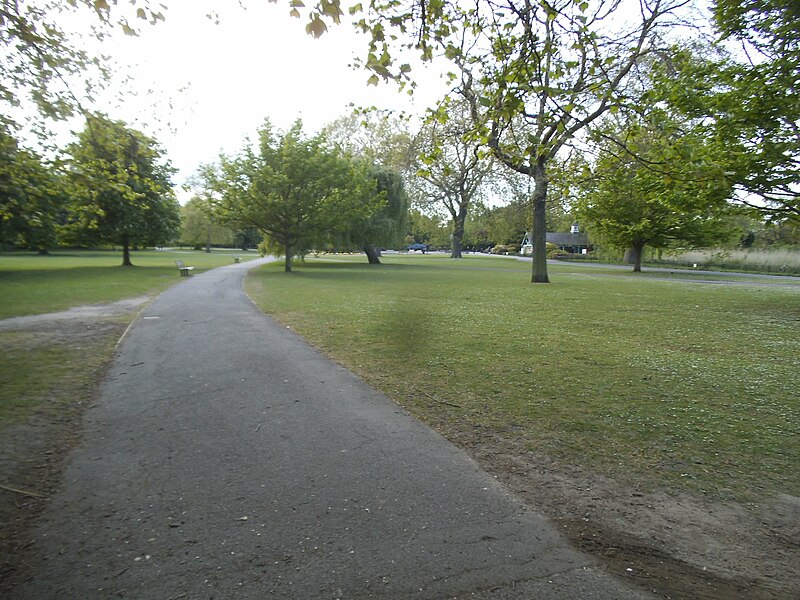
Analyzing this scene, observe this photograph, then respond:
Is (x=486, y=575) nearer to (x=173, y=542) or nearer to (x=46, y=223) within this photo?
(x=173, y=542)

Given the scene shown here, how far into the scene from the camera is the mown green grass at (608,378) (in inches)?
159

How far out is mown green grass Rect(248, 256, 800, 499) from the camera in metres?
4.05

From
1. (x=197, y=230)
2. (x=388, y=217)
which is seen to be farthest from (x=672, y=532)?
(x=197, y=230)

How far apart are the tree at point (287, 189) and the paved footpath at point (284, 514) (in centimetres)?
2362

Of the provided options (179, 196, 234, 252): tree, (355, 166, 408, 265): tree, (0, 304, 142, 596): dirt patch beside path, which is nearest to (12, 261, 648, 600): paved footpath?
(0, 304, 142, 596): dirt patch beside path

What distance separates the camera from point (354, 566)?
2576mm

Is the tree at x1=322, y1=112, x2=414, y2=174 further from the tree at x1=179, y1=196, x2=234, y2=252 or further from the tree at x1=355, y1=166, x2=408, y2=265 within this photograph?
the tree at x1=179, y1=196, x2=234, y2=252

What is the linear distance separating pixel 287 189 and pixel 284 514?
26.8 metres

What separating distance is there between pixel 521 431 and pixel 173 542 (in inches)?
122

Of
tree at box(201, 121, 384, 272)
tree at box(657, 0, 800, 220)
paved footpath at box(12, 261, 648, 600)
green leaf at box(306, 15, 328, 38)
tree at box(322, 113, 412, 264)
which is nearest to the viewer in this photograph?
paved footpath at box(12, 261, 648, 600)

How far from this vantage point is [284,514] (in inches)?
121

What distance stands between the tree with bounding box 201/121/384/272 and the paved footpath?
23615 mm

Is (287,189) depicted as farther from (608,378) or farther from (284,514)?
(284,514)

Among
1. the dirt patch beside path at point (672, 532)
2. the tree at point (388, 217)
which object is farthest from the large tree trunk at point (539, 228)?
the dirt patch beside path at point (672, 532)
